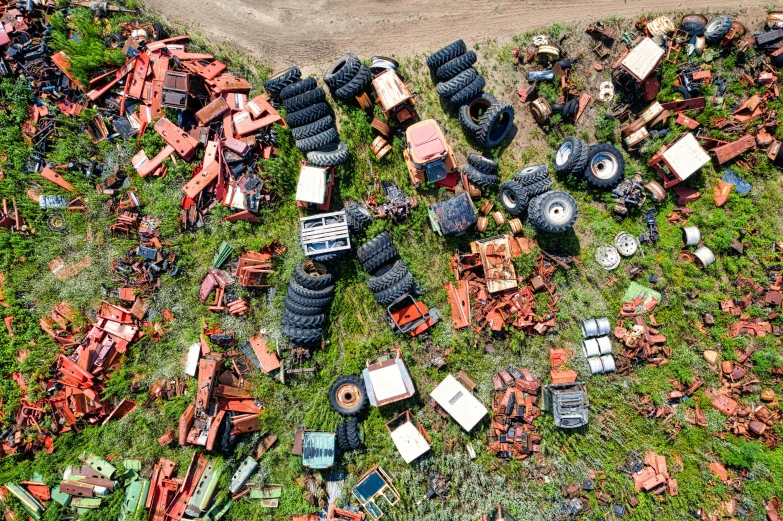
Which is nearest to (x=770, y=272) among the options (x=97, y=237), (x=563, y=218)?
(x=563, y=218)

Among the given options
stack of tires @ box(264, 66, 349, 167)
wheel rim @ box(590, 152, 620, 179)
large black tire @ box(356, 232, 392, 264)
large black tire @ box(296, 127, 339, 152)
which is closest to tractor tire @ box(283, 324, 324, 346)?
large black tire @ box(356, 232, 392, 264)

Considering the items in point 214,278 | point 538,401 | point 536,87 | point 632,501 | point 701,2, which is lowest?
point 632,501

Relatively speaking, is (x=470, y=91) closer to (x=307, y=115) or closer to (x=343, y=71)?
(x=343, y=71)

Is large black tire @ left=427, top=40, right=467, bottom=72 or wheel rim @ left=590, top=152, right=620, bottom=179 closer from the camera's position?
large black tire @ left=427, top=40, right=467, bottom=72

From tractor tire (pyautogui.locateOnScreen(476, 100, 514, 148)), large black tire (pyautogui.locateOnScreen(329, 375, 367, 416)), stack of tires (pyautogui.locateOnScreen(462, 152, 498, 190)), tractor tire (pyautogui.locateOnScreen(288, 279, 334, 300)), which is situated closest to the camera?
tractor tire (pyautogui.locateOnScreen(476, 100, 514, 148))

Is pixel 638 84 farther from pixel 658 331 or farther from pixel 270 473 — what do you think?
pixel 270 473

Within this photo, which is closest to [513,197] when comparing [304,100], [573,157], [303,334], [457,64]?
[573,157]

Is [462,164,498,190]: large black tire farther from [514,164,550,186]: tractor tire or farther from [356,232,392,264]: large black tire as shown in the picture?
[356,232,392,264]: large black tire
